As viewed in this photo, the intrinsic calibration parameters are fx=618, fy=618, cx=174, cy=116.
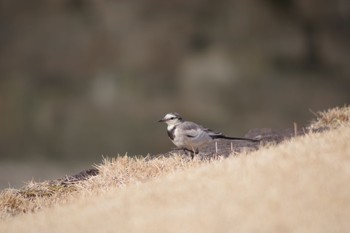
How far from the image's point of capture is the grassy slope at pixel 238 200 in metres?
5.25

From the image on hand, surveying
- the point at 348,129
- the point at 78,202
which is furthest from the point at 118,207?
the point at 348,129

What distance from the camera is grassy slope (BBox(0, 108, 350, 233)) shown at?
5.25 meters

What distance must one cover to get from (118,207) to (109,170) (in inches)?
148

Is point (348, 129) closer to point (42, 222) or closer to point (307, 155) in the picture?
point (307, 155)

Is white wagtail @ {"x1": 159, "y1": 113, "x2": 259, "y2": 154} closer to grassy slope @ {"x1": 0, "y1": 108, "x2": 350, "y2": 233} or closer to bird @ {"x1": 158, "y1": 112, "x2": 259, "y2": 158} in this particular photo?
bird @ {"x1": 158, "y1": 112, "x2": 259, "y2": 158}

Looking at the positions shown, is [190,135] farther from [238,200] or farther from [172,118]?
[238,200]

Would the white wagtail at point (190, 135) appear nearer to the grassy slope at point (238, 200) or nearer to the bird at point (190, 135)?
the bird at point (190, 135)

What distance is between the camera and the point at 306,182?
20.2ft

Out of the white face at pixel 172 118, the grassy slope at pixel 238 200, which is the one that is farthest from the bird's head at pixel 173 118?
the grassy slope at pixel 238 200

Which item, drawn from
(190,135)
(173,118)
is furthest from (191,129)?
(173,118)

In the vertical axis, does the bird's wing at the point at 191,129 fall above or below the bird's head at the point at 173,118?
below

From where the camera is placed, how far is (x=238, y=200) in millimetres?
5867

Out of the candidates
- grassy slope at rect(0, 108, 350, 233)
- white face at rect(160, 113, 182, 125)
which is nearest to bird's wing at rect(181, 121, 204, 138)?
white face at rect(160, 113, 182, 125)

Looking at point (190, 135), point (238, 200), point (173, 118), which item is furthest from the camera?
point (173, 118)
